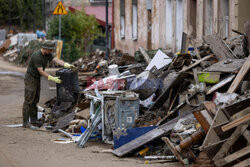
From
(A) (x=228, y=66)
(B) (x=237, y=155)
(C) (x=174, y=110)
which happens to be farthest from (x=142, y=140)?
(A) (x=228, y=66)

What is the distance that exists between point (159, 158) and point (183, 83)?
276cm

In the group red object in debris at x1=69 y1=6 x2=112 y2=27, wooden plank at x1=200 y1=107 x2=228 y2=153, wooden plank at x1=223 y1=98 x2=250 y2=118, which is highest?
red object in debris at x1=69 y1=6 x2=112 y2=27

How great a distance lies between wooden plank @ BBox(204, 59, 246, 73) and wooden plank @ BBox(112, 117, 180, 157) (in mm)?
1641

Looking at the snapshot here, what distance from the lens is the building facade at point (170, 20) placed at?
49.0ft

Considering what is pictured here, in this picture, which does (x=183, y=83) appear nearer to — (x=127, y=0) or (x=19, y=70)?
(x=127, y=0)

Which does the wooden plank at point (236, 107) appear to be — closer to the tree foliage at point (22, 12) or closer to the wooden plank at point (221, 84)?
the wooden plank at point (221, 84)

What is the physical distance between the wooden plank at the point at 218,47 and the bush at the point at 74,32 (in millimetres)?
19875

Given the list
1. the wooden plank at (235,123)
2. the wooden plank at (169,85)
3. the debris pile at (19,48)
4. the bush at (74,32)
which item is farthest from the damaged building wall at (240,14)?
the bush at (74,32)

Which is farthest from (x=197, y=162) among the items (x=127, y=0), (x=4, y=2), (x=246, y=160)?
(x=4, y=2)

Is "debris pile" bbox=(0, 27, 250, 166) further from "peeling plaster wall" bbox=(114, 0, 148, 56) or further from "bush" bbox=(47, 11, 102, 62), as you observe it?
"bush" bbox=(47, 11, 102, 62)

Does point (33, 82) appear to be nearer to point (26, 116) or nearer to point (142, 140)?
point (26, 116)

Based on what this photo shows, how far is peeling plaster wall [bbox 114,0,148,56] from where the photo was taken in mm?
23172

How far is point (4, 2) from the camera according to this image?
5947 cm

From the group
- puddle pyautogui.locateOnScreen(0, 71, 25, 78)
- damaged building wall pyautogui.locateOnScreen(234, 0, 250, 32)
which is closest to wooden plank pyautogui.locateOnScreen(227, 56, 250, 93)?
damaged building wall pyautogui.locateOnScreen(234, 0, 250, 32)
